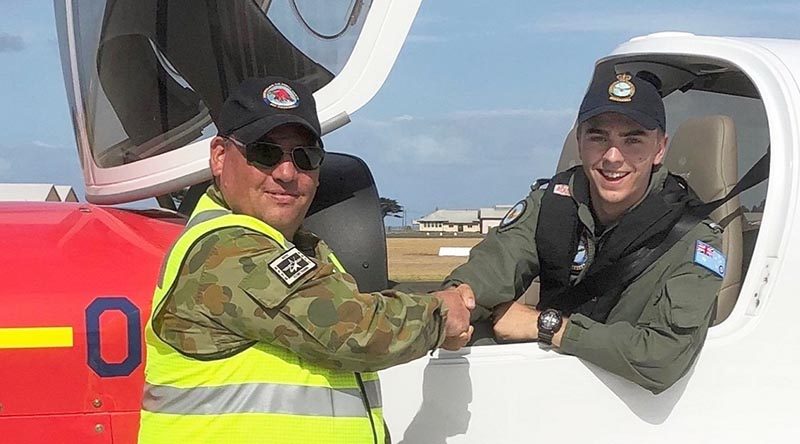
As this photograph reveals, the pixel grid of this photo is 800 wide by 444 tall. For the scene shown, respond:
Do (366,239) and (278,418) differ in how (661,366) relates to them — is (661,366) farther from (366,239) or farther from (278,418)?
(278,418)

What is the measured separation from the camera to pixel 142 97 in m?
2.50

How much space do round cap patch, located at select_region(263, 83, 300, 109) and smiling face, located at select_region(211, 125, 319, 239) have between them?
0.04 m

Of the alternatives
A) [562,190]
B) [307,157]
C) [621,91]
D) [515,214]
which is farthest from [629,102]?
[307,157]

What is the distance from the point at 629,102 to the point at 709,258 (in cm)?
41

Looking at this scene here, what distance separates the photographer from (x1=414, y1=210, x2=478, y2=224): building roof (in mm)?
4031

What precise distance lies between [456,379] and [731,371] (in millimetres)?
645

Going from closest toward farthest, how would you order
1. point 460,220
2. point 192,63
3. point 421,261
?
point 192,63 < point 421,261 < point 460,220

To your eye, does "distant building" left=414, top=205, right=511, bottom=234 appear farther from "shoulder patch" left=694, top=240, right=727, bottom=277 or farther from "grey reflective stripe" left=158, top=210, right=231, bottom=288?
"grey reflective stripe" left=158, top=210, right=231, bottom=288

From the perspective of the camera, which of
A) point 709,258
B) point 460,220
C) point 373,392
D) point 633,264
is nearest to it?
point 373,392

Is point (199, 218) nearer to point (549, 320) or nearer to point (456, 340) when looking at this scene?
point (456, 340)

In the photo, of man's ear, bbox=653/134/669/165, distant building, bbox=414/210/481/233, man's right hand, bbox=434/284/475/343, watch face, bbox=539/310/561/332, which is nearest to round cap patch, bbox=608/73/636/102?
man's ear, bbox=653/134/669/165

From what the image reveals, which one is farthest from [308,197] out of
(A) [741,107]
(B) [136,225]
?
(A) [741,107]

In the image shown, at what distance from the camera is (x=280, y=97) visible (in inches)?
65.4

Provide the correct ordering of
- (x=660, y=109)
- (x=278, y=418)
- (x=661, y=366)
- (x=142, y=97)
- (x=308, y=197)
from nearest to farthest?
(x=278, y=418)
(x=308, y=197)
(x=661, y=366)
(x=660, y=109)
(x=142, y=97)
